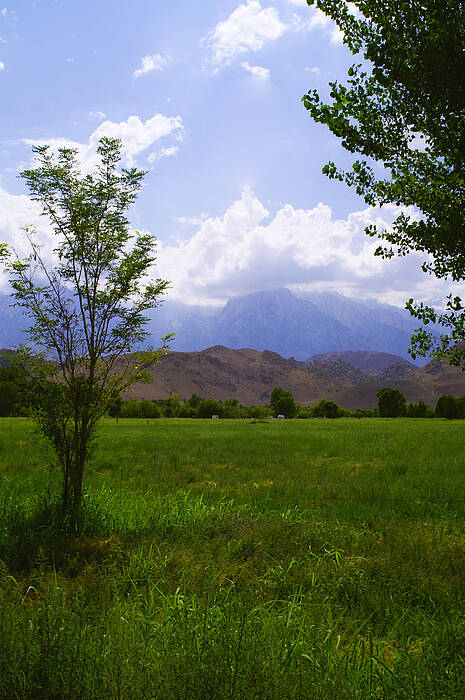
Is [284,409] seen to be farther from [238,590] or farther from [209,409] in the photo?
[238,590]

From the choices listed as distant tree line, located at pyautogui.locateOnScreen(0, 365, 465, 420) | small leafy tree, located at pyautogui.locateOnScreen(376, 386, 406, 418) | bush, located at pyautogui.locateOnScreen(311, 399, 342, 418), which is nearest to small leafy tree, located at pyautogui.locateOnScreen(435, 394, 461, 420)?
distant tree line, located at pyautogui.locateOnScreen(0, 365, 465, 420)

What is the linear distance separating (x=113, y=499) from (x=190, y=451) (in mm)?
10629

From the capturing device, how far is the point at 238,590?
17.7ft

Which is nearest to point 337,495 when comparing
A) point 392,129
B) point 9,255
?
point 392,129

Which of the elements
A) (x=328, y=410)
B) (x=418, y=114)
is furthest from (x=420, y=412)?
(x=418, y=114)

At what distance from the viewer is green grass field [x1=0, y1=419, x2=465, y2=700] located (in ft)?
10.1

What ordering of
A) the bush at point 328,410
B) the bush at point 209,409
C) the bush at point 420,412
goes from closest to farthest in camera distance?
the bush at point 420,412 < the bush at point 328,410 < the bush at point 209,409

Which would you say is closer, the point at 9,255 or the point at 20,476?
the point at 9,255

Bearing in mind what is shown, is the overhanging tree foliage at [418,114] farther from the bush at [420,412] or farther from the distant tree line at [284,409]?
the bush at [420,412]

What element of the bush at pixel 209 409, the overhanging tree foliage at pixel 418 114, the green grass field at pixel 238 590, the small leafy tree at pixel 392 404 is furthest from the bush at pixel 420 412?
the overhanging tree foliage at pixel 418 114

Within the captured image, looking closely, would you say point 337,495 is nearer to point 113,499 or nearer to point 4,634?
point 113,499

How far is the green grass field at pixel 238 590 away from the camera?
3.07 m

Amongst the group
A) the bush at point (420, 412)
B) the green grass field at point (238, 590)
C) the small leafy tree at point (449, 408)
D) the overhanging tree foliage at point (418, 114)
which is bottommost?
the bush at point (420, 412)

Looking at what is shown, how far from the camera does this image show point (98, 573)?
5.66 m
